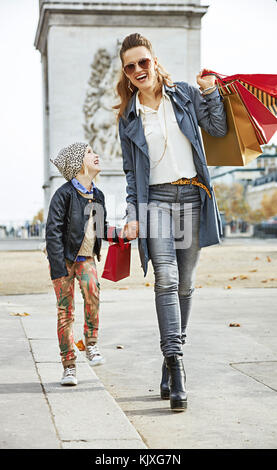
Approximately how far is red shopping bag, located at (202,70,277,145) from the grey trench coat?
0.40ft

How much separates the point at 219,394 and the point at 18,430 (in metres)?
1.32

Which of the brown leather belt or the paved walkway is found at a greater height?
the brown leather belt

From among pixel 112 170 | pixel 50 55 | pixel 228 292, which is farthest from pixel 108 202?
pixel 228 292

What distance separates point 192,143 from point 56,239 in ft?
3.07

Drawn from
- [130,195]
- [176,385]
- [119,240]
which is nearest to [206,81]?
[130,195]

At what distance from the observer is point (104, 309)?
27.9 ft

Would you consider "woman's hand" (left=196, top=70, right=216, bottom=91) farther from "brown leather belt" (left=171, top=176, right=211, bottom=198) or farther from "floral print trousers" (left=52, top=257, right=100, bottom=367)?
"floral print trousers" (left=52, top=257, right=100, bottom=367)

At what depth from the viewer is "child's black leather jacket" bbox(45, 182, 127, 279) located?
4.57 meters

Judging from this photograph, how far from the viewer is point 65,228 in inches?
184

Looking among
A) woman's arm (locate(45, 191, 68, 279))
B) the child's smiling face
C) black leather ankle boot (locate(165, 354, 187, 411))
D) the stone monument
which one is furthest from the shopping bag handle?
the stone monument

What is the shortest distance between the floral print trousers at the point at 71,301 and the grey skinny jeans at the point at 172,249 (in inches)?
21.6

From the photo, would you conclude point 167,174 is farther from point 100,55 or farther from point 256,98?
point 100,55

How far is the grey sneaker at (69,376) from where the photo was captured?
449cm
